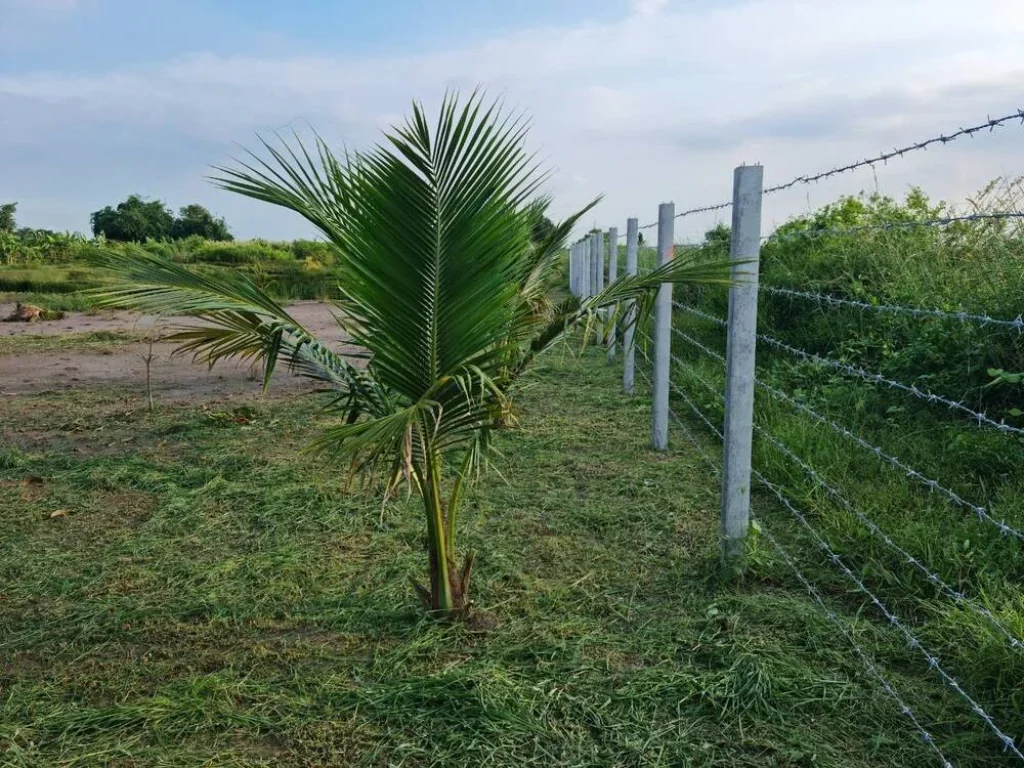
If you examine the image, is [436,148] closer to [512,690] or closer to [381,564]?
[512,690]

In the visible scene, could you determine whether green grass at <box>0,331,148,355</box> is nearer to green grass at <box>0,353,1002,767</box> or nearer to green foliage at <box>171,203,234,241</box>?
green grass at <box>0,353,1002,767</box>

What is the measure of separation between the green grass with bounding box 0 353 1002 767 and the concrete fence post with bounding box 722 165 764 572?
0.65ft

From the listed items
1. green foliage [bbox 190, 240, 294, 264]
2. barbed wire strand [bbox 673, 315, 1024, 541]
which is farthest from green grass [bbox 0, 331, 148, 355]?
green foliage [bbox 190, 240, 294, 264]

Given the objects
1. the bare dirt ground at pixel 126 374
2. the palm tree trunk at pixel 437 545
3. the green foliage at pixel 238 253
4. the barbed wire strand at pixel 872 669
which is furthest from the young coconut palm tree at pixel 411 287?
→ the green foliage at pixel 238 253

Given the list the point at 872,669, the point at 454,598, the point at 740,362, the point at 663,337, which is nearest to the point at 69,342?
the point at 663,337

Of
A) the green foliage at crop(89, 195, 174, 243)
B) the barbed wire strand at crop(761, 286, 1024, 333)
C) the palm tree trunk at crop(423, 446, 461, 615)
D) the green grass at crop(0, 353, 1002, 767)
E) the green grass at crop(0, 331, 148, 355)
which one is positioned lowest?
the green grass at crop(0, 353, 1002, 767)

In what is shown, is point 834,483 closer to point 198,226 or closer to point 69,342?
point 69,342

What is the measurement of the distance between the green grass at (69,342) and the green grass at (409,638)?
27.1ft

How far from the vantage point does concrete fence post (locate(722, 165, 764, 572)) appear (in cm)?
345

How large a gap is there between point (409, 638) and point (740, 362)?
5.71 feet

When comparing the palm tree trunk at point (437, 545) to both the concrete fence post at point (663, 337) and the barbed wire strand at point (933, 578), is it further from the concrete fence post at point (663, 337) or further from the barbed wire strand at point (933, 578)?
the concrete fence post at point (663, 337)

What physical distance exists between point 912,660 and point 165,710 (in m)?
2.47

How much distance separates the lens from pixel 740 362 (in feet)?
11.6

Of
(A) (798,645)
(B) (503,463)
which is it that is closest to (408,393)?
(A) (798,645)
